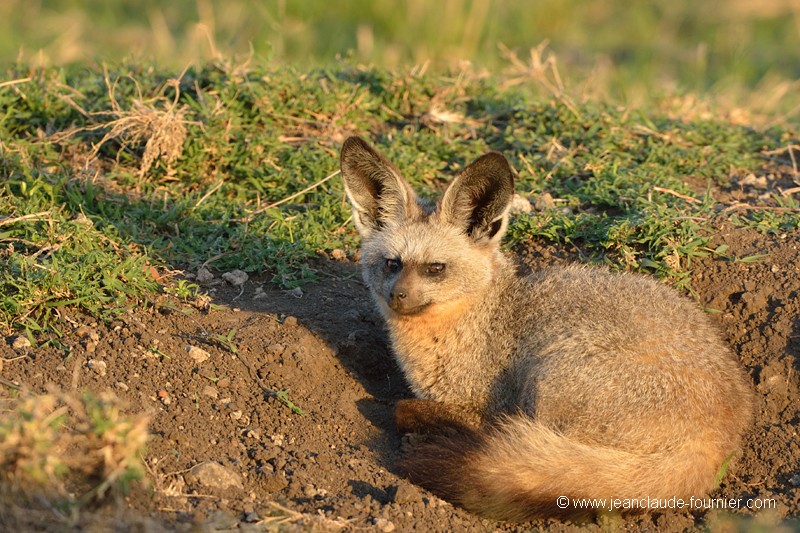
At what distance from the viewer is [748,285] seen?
201 inches

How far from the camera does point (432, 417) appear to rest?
468cm

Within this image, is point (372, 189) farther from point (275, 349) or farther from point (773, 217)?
point (773, 217)

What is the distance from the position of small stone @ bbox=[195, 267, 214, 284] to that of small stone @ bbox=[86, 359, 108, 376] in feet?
3.71

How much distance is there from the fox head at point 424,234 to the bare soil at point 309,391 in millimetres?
553

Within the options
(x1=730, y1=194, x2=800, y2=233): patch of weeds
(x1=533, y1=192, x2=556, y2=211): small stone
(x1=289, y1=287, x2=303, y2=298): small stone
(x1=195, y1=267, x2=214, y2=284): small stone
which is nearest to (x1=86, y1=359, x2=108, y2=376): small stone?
(x1=195, y1=267, x2=214, y2=284): small stone

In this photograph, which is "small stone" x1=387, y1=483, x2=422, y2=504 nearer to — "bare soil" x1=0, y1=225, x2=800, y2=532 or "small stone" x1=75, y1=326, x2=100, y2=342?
"bare soil" x1=0, y1=225, x2=800, y2=532

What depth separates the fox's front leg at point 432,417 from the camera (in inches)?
183

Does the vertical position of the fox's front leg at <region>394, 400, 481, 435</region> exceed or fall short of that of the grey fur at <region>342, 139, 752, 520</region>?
it falls short

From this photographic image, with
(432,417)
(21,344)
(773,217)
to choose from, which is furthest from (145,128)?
(773,217)

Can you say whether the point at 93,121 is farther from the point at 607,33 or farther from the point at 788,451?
the point at 607,33

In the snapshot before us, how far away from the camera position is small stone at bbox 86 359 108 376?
14.2 feet

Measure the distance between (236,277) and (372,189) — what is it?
1090 mm

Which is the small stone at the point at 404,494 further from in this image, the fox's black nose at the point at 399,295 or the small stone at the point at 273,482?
the fox's black nose at the point at 399,295

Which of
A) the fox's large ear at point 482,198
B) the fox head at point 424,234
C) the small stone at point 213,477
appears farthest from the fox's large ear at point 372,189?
the small stone at point 213,477
